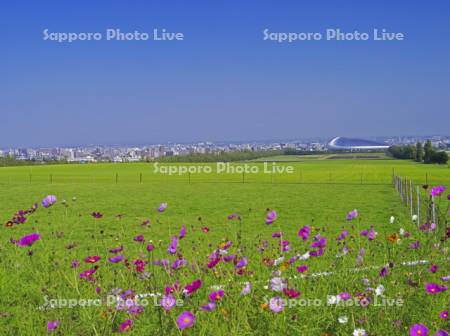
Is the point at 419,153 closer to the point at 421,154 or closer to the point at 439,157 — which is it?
the point at 421,154

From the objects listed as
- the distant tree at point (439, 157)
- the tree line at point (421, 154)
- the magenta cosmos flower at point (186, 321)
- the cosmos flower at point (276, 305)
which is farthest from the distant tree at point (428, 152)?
the magenta cosmos flower at point (186, 321)

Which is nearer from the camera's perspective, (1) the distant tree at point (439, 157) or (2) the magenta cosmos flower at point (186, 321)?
(2) the magenta cosmos flower at point (186, 321)

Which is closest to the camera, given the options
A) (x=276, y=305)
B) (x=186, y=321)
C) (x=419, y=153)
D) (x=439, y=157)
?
(x=186, y=321)

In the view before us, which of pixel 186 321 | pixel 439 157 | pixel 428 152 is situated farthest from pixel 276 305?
pixel 428 152

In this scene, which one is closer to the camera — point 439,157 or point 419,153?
point 439,157

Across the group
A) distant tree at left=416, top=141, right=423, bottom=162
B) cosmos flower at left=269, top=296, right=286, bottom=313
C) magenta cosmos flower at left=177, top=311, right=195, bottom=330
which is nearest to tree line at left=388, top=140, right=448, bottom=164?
distant tree at left=416, top=141, right=423, bottom=162

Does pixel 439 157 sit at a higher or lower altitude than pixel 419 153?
lower

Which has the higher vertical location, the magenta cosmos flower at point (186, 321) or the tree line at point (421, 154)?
the magenta cosmos flower at point (186, 321)

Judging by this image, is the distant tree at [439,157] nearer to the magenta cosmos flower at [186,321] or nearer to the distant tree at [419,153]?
the distant tree at [419,153]
